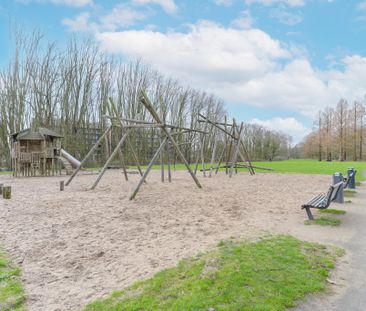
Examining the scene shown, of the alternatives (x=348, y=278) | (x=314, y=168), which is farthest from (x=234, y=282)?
(x=314, y=168)

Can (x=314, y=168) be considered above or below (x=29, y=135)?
below

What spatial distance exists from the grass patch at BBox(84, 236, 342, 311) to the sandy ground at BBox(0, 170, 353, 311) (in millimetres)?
344

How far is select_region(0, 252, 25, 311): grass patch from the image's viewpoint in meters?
2.96

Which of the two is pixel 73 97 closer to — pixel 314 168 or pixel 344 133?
pixel 314 168

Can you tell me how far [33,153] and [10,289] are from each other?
17747mm

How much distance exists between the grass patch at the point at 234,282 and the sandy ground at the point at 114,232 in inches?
13.5

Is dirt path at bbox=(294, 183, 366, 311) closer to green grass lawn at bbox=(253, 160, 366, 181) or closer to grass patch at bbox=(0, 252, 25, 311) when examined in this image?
grass patch at bbox=(0, 252, 25, 311)

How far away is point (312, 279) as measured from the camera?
11.2ft

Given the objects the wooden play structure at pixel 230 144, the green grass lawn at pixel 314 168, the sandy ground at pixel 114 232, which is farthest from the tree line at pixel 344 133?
the sandy ground at pixel 114 232

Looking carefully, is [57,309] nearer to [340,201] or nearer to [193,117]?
[340,201]

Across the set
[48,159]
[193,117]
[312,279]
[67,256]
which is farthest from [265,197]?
[193,117]

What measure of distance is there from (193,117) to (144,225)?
130 feet

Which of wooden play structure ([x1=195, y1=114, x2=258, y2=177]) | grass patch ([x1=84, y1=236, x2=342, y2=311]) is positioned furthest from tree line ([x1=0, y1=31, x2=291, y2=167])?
grass patch ([x1=84, y1=236, x2=342, y2=311])

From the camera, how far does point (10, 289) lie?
3301mm
